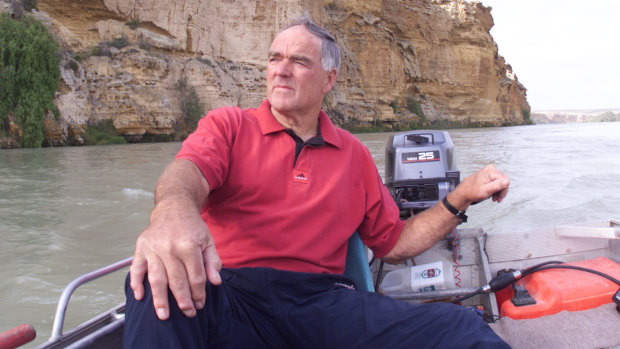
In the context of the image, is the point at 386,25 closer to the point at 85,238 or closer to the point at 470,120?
→ the point at 470,120

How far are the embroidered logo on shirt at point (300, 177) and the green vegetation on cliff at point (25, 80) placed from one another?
15602 millimetres

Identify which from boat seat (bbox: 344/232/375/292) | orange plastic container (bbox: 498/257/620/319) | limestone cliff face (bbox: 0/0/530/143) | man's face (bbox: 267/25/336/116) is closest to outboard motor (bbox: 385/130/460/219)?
orange plastic container (bbox: 498/257/620/319)

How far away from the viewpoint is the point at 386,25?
35.3m

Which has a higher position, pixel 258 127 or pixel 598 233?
pixel 258 127

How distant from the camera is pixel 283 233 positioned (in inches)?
53.3

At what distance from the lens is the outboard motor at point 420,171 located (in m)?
2.58

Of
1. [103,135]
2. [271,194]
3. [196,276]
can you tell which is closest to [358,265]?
[271,194]

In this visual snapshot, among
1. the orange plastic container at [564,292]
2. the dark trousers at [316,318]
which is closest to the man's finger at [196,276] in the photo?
A: the dark trousers at [316,318]

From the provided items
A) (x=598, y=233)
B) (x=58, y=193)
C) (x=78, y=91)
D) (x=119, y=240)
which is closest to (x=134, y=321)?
(x=598, y=233)

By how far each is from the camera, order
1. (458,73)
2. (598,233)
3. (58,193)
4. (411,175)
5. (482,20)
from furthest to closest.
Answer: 1. (482,20)
2. (458,73)
3. (58,193)
4. (411,175)
5. (598,233)

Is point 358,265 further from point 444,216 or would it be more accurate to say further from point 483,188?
point 483,188

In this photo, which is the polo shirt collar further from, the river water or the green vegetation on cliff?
the green vegetation on cliff

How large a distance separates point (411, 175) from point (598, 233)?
3.32 feet

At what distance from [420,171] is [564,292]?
1.08 meters
